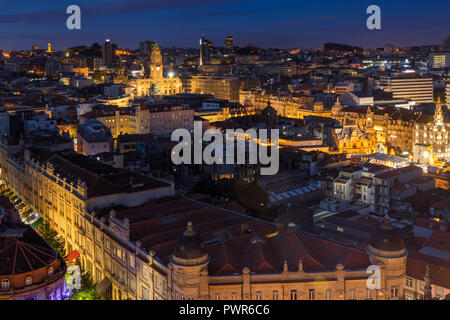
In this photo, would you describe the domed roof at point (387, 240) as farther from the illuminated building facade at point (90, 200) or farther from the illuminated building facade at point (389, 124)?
the illuminated building facade at point (389, 124)

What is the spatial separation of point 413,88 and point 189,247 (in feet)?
362

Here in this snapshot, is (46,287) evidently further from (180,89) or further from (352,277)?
(180,89)

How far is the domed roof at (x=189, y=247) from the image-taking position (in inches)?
899

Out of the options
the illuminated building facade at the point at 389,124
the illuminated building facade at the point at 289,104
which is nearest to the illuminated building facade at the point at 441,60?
the illuminated building facade at the point at 289,104

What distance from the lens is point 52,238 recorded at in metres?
41.1

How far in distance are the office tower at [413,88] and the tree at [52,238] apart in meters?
95.4

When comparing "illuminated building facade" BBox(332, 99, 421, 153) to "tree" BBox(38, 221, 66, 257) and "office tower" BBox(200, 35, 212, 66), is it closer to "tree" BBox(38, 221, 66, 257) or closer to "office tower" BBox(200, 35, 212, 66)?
"tree" BBox(38, 221, 66, 257)

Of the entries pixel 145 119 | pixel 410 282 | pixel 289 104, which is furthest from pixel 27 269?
pixel 289 104

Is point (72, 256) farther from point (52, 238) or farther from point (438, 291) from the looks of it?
point (438, 291)

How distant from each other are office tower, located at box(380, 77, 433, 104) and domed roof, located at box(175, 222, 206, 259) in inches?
4199

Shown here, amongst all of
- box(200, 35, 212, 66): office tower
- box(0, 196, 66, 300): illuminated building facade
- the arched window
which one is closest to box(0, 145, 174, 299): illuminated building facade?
box(0, 196, 66, 300): illuminated building facade

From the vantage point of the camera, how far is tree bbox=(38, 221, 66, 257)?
3950 centimetres

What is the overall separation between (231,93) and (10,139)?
82576mm
